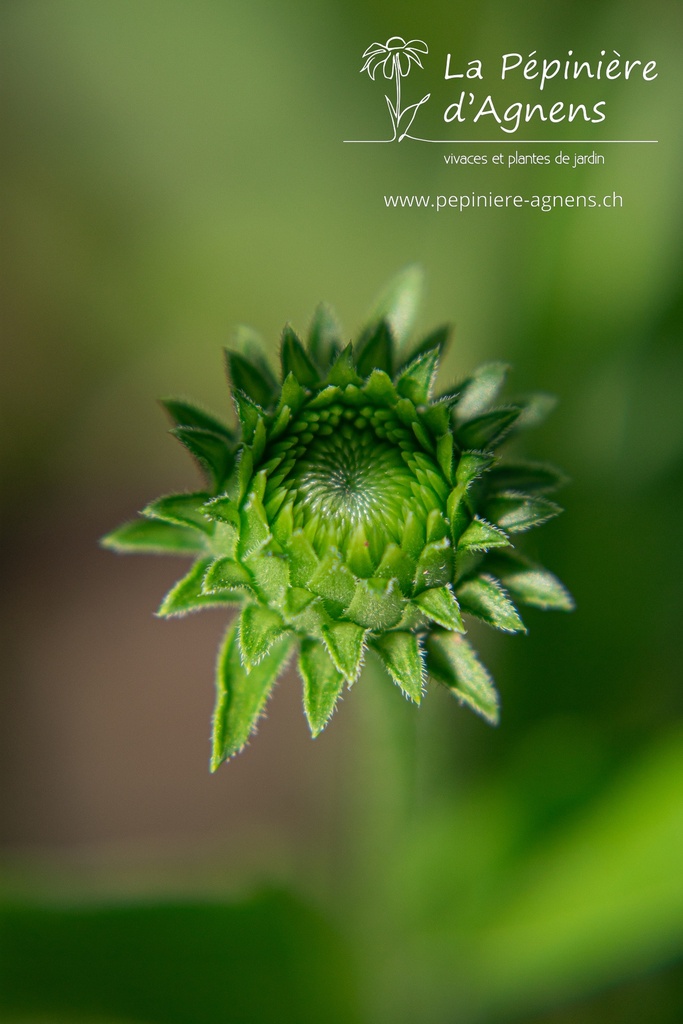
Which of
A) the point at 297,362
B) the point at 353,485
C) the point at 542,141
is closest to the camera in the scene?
the point at 353,485

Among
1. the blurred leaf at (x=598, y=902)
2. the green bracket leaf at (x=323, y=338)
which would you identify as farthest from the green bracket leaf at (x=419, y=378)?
the blurred leaf at (x=598, y=902)

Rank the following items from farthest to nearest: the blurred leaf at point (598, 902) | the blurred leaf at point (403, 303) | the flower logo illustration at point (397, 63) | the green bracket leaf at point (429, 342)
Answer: the flower logo illustration at point (397, 63)
the blurred leaf at point (598, 902)
the blurred leaf at point (403, 303)
the green bracket leaf at point (429, 342)

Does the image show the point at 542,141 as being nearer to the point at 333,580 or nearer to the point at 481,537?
the point at 481,537

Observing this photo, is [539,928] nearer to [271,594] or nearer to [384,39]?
[271,594]

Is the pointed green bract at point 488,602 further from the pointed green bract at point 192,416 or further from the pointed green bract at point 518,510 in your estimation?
the pointed green bract at point 192,416

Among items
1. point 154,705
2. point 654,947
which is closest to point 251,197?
point 154,705

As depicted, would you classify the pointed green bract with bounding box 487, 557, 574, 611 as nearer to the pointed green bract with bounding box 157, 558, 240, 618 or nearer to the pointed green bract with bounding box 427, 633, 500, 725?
the pointed green bract with bounding box 427, 633, 500, 725

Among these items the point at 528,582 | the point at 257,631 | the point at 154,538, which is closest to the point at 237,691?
the point at 257,631
